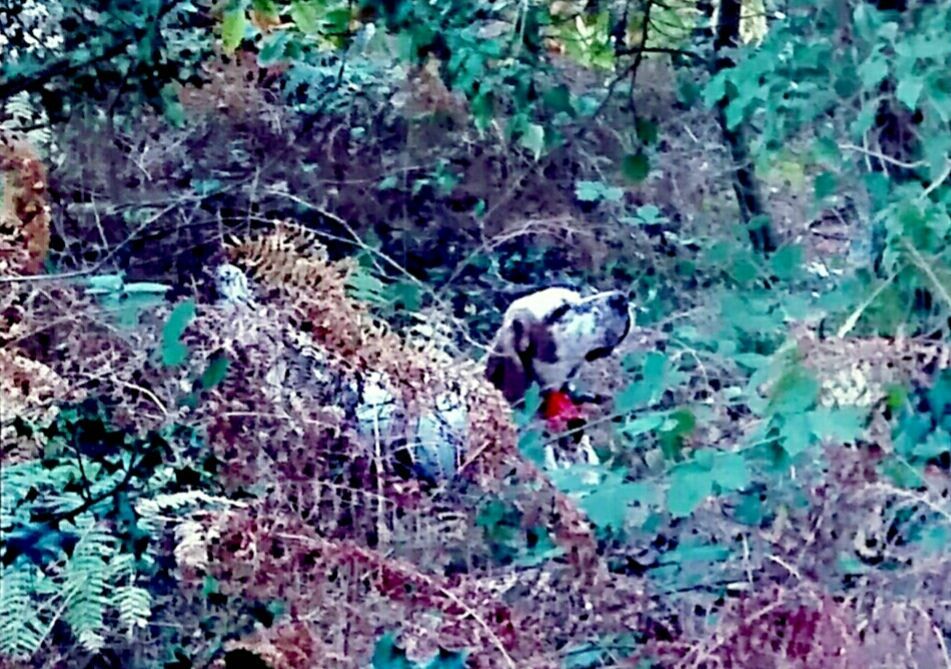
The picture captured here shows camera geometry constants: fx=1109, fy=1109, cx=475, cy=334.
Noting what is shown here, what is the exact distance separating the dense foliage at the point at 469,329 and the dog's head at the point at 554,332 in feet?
0.05

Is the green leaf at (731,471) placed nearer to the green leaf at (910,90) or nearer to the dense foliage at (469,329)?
the dense foliage at (469,329)

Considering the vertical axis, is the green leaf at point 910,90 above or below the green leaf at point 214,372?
above

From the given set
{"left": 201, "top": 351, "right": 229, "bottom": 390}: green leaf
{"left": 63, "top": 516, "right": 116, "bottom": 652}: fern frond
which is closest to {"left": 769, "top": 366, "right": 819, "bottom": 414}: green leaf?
{"left": 201, "top": 351, "right": 229, "bottom": 390}: green leaf

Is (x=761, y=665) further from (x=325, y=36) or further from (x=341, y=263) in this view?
(x=325, y=36)

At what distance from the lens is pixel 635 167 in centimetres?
96

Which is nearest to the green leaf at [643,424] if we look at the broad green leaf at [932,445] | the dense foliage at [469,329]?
the dense foliage at [469,329]

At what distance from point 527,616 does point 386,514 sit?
0.51 ft

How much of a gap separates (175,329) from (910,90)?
663 millimetres

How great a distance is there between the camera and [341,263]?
992 mm

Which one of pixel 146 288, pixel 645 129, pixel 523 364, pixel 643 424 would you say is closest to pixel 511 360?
pixel 523 364

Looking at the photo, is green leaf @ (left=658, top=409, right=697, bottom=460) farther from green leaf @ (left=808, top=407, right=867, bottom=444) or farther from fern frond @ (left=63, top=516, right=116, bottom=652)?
fern frond @ (left=63, top=516, right=116, bottom=652)

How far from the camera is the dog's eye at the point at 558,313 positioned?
975 mm

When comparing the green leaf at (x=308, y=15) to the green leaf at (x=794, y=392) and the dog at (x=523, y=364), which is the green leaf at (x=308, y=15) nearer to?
the dog at (x=523, y=364)

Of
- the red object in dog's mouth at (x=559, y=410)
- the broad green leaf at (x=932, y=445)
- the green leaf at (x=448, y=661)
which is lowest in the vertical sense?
the green leaf at (x=448, y=661)
